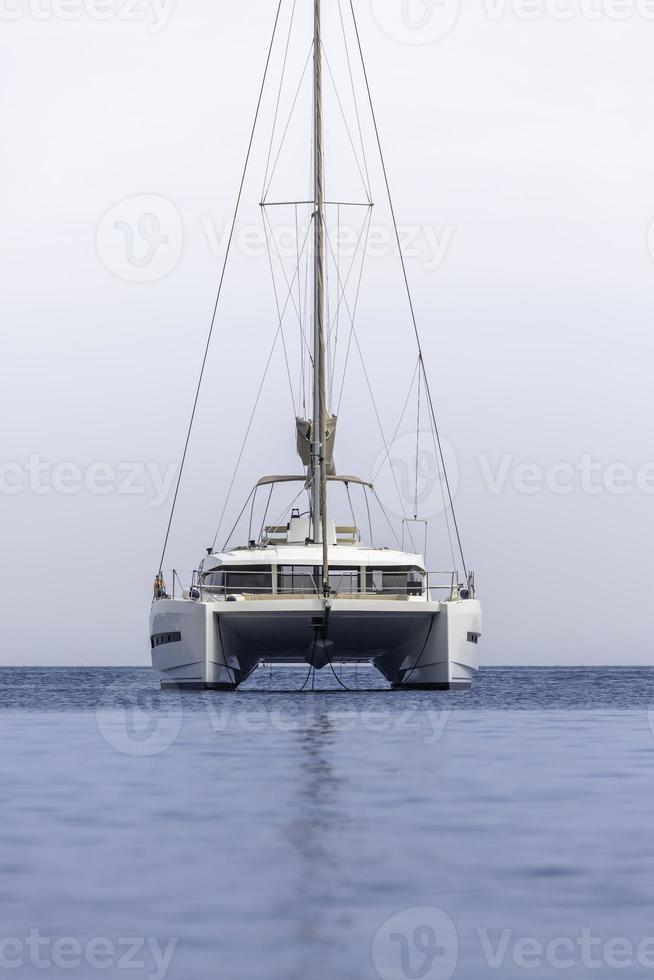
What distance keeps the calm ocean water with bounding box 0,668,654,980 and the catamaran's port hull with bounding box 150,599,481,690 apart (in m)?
8.23

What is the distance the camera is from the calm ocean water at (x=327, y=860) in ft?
23.1

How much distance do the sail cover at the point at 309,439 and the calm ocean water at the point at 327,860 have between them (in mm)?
15025

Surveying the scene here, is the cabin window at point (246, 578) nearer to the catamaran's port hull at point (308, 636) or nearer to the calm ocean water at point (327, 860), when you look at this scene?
the catamaran's port hull at point (308, 636)

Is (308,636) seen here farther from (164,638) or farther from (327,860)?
(327,860)

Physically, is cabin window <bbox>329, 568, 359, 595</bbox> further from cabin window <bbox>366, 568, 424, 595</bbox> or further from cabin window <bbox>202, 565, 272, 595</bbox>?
cabin window <bbox>202, 565, 272, 595</bbox>

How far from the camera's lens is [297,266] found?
33.6m

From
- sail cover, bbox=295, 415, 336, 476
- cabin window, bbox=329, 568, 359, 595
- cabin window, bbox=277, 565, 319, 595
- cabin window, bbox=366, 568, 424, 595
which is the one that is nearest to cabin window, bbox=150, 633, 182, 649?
cabin window, bbox=277, 565, 319, 595

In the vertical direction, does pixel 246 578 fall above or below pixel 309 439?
below

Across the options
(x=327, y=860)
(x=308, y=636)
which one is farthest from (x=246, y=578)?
(x=327, y=860)

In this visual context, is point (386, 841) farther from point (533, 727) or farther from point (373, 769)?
point (533, 727)

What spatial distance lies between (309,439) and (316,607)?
23.4 feet

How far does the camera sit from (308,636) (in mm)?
29062

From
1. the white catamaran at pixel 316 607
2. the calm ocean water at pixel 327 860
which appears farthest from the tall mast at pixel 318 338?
the calm ocean water at pixel 327 860

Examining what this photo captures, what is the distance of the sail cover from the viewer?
3384 centimetres
